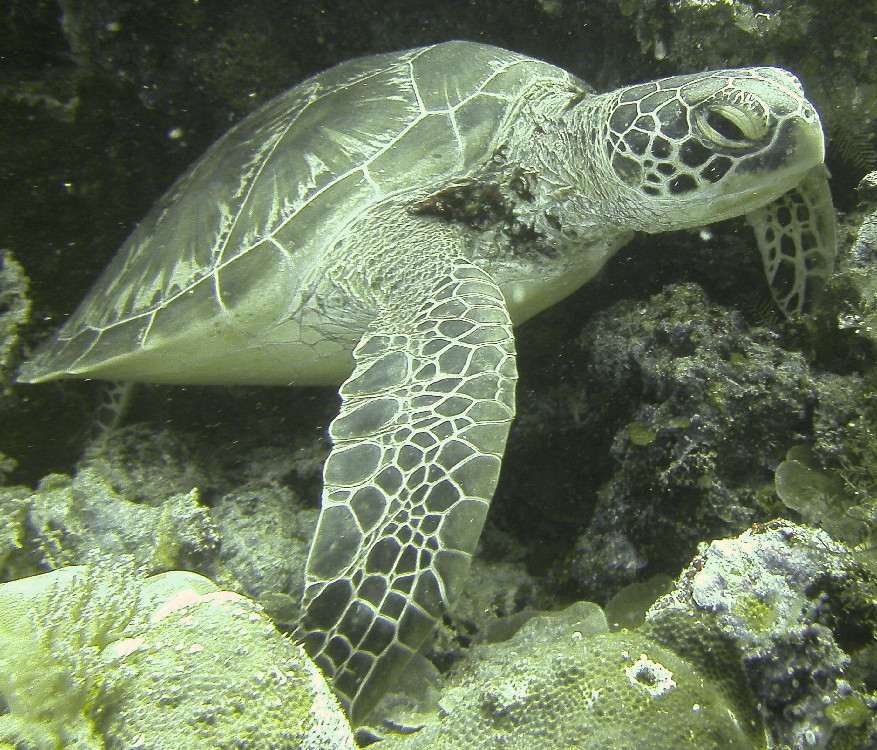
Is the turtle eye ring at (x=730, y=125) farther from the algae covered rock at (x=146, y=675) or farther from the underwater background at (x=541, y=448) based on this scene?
the algae covered rock at (x=146, y=675)

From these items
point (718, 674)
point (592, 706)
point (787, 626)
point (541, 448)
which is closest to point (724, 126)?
point (541, 448)

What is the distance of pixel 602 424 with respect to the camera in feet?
6.90

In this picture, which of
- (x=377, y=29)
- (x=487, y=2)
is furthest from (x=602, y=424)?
(x=377, y=29)

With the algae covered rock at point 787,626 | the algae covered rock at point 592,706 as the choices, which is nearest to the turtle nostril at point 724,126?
the algae covered rock at point 787,626

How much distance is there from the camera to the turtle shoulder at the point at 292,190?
2.17m

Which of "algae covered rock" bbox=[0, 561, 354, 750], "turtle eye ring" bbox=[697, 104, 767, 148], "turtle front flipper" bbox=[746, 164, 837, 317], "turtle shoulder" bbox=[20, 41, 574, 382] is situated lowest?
"turtle front flipper" bbox=[746, 164, 837, 317]

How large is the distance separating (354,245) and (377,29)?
Answer: 4.98ft

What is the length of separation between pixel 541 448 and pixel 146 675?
1.66 meters

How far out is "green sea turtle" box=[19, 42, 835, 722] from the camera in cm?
173

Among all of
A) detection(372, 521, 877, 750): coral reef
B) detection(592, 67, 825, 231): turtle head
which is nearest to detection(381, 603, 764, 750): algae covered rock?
detection(372, 521, 877, 750): coral reef

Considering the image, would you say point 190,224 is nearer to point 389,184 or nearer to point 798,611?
point 389,184

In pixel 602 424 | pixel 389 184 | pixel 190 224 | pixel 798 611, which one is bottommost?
pixel 602 424

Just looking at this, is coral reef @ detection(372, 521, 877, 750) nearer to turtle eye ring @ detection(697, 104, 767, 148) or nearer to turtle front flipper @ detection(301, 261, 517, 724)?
turtle front flipper @ detection(301, 261, 517, 724)

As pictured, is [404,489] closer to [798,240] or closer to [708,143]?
[708,143]
